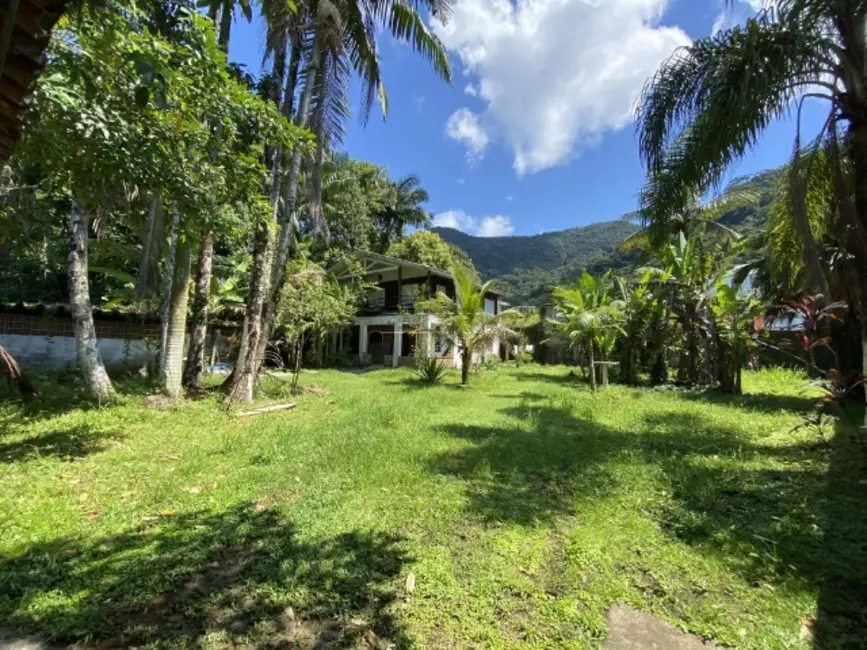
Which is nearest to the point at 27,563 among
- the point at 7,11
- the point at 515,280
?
the point at 7,11

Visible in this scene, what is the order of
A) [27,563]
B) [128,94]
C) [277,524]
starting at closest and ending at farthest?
1. [27,563]
2. [277,524]
3. [128,94]

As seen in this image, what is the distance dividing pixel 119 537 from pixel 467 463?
3.43 m

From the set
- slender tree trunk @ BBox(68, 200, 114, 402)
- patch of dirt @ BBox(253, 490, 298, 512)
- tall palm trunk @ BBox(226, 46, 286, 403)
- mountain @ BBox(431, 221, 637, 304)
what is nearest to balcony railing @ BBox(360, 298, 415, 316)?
tall palm trunk @ BBox(226, 46, 286, 403)

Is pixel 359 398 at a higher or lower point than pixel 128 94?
lower

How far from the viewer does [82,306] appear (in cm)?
762

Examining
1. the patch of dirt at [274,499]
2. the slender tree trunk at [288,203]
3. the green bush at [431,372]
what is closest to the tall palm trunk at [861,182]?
the patch of dirt at [274,499]

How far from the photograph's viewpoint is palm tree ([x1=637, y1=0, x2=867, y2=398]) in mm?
4539

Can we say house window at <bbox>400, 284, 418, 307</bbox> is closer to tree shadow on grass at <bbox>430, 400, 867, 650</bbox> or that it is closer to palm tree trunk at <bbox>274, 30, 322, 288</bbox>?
palm tree trunk at <bbox>274, 30, 322, 288</bbox>

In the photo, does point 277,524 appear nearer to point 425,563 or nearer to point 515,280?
point 425,563

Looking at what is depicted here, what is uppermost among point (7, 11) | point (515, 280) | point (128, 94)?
point (515, 280)

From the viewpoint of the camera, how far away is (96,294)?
16.1 m

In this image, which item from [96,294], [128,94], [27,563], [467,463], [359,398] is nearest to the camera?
[27,563]

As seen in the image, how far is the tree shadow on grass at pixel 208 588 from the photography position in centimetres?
233

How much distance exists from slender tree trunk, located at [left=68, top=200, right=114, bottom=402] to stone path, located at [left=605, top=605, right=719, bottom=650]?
871 cm
